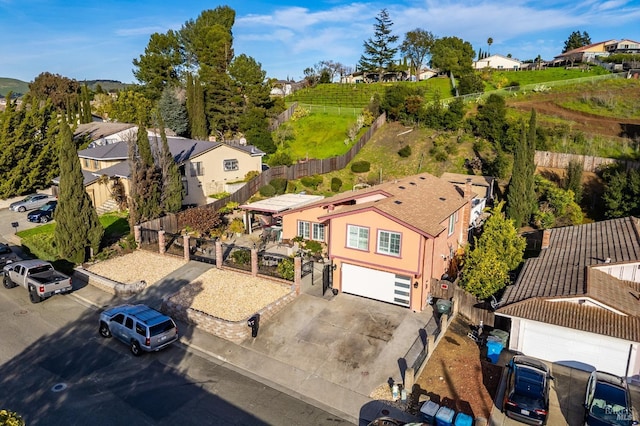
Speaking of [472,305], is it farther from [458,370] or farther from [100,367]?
[100,367]

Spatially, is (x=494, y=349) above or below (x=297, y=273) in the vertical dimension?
below

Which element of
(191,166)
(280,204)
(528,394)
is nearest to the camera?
(528,394)

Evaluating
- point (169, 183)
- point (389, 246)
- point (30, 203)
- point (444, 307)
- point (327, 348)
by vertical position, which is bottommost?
point (327, 348)

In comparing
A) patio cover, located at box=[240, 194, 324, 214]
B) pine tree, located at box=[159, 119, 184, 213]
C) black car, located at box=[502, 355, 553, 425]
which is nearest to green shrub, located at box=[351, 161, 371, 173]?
patio cover, located at box=[240, 194, 324, 214]

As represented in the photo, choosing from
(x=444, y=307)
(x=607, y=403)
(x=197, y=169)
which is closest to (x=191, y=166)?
(x=197, y=169)

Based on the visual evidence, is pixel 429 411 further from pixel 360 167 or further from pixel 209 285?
pixel 360 167

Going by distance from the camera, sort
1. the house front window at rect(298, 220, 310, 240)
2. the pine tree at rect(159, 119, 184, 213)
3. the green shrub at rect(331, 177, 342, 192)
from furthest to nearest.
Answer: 1. the green shrub at rect(331, 177, 342, 192)
2. the pine tree at rect(159, 119, 184, 213)
3. the house front window at rect(298, 220, 310, 240)

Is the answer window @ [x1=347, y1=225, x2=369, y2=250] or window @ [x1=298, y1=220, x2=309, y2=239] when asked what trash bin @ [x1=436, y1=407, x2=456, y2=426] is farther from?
window @ [x1=298, y1=220, x2=309, y2=239]
